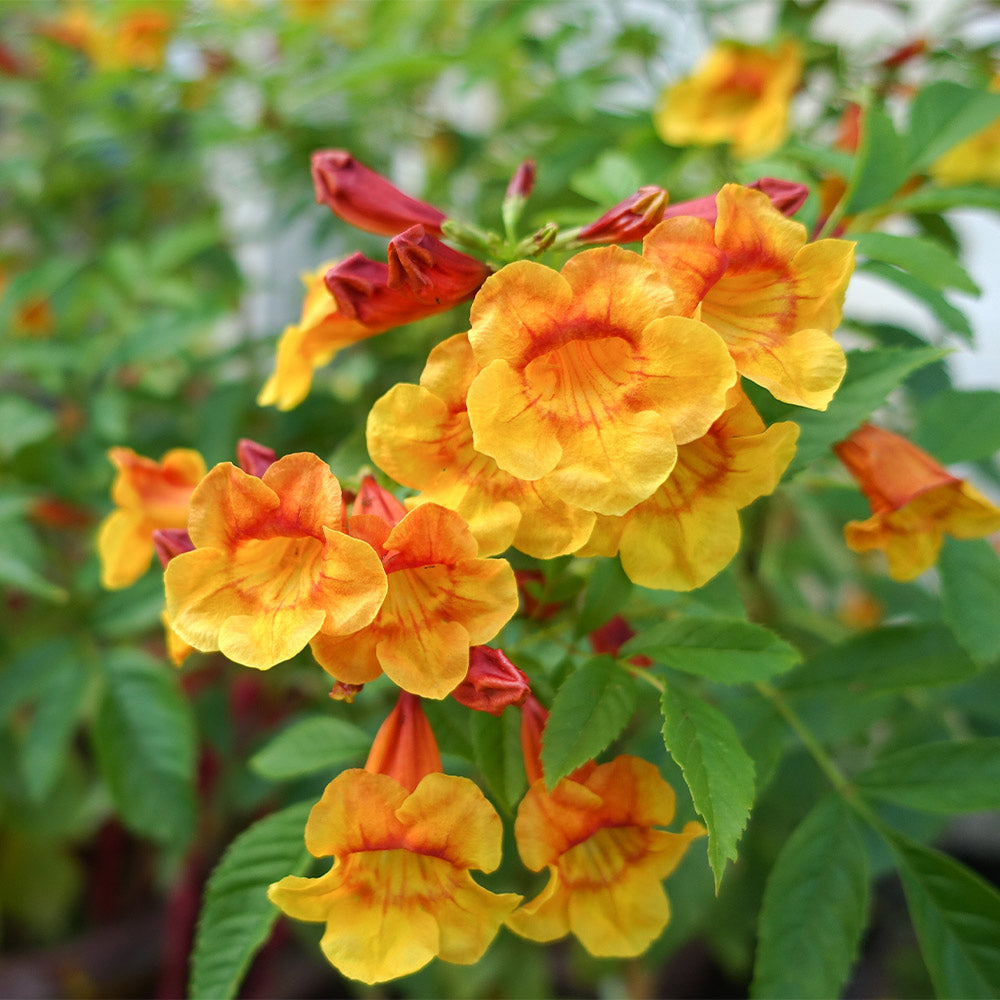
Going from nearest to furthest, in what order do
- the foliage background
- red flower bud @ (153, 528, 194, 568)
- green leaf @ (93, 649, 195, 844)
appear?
1. red flower bud @ (153, 528, 194, 568)
2. the foliage background
3. green leaf @ (93, 649, 195, 844)

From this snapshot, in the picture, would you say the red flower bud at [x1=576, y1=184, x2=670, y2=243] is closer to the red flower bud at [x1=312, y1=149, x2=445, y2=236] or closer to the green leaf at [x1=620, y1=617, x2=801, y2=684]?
the red flower bud at [x1=312, y1=149, x2=445, y2=236]

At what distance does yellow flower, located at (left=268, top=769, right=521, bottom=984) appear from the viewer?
1.65 feet

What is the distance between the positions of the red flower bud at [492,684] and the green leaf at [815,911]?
32cm

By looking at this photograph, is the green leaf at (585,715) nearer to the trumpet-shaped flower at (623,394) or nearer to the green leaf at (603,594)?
the green leaf at (603,594)

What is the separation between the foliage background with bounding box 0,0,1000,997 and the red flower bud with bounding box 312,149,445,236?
175 mm

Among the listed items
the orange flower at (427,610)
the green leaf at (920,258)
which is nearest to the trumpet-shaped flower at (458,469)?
the orange flower at (427,610)

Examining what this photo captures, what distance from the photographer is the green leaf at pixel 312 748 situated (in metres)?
0.71

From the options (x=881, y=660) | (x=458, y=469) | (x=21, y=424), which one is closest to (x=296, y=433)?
(x=21, y=424)

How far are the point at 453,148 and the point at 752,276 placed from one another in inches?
44.3

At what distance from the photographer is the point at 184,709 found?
0.97 meters

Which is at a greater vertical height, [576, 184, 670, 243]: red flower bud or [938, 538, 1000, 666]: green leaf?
[576, 184, 670, 243]: red flower bud

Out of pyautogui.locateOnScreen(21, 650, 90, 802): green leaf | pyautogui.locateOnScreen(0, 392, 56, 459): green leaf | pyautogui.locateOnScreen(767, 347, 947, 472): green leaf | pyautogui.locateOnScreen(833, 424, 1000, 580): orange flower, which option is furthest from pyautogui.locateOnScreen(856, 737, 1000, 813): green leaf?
pyautogui.locateOnScreen(0, 392, 56, 459): green leaf

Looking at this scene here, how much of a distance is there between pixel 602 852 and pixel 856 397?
15.3 inches

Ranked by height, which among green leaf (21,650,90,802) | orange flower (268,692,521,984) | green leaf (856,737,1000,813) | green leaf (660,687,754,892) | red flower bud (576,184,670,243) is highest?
red flower bud (576,184,670,243)
